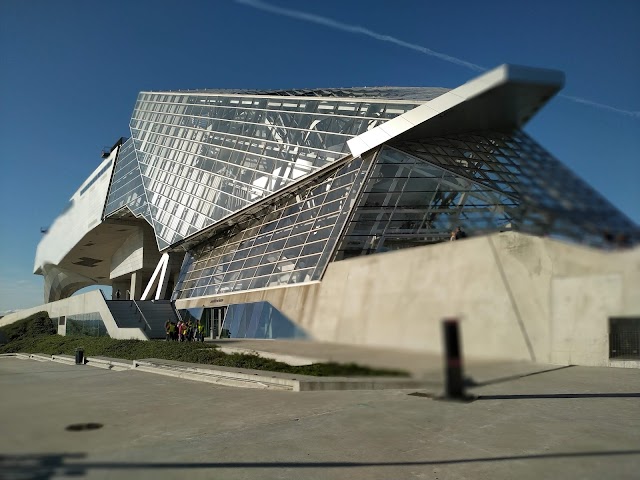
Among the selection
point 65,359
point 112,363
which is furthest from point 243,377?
point 65,359

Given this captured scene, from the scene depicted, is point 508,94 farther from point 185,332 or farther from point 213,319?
point 185,332

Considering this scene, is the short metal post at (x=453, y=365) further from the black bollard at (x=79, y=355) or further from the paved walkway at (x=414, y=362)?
the black bollard at (x=79, y=355)

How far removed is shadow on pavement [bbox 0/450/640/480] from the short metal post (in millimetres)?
2432

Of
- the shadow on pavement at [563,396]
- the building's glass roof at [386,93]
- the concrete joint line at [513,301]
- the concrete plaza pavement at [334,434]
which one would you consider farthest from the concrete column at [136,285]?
the concrete joint line at [513,301]

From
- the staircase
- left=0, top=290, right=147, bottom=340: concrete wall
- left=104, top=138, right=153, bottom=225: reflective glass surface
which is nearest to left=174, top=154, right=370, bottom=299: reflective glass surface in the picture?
the staircase

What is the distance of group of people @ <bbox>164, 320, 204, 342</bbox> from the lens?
26.8m

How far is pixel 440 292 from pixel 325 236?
480 cm

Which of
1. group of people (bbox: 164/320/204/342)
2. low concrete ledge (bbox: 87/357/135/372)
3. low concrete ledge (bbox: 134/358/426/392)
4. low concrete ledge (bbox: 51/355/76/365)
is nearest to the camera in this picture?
low concrete ledge (bbox: 134/358/426/392)

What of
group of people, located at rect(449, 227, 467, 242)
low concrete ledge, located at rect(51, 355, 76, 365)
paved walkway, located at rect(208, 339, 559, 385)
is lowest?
low concrete ledge, located at rect(51, 355, 76, 365)

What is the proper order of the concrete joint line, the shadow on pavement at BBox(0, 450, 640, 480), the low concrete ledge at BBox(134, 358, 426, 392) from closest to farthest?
the concrete joint line
the shadow on pavement at BBox(0, 450, 640, 480)
the low concrete ledge at BBox(134, 358, 426, 392)

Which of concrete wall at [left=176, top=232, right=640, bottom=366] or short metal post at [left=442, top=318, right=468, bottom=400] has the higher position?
concrete wall at [left=176, top=232, right=640, bottom=366]

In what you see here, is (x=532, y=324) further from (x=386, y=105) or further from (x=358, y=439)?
(x=386, y=105)

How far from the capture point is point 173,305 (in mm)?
34344

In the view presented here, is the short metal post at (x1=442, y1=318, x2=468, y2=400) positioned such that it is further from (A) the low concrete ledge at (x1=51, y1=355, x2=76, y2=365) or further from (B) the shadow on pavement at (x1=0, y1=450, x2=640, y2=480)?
(A) the low concrete ledge at (x1=51, y1=355, x2=76, y2=365)
